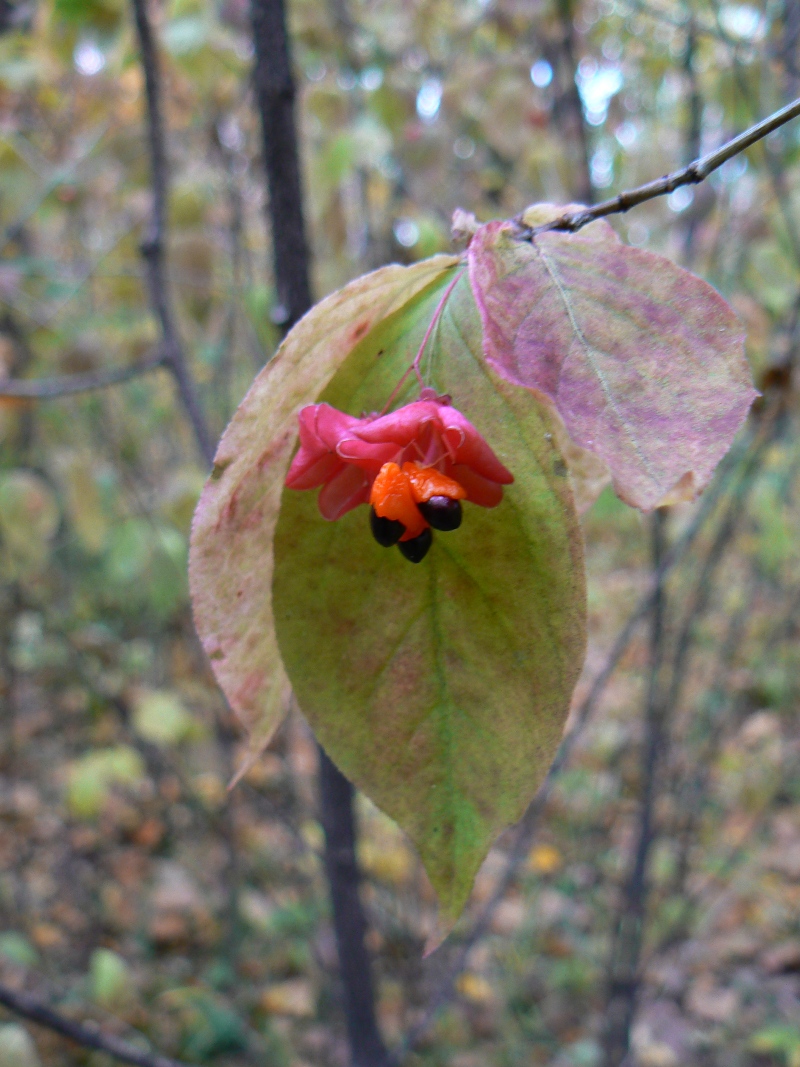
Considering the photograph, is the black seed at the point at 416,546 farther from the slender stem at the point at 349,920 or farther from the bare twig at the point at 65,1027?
the bare twig at the point at 65,1027

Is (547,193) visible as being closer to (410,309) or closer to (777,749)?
(410,309)

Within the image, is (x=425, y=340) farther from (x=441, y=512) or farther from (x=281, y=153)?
(x=281, y=153)

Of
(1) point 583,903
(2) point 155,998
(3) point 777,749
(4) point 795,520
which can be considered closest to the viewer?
(2) point 155,998

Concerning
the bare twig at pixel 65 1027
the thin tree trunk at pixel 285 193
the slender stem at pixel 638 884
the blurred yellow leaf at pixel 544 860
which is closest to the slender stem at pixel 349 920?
the thin tree trunk at pixel 285 193

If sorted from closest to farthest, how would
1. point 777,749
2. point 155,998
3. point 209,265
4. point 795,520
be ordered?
point 209,265
point 155,998
point 795,520
point 777,749

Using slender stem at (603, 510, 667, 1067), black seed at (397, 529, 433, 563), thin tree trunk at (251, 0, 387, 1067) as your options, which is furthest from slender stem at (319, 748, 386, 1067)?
slender stem at (603, 510, 667, 1067)

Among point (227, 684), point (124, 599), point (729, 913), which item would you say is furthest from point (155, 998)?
point (227, 684)

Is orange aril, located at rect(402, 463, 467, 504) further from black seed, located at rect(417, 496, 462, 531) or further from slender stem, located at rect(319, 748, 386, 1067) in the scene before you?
slender stem, located at rect(319, 748, 386, 1067)
